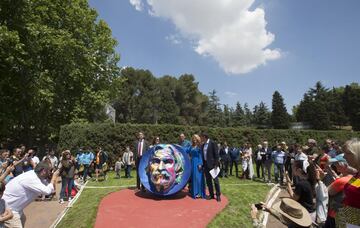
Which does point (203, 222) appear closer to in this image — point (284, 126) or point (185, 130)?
point (185, 130)

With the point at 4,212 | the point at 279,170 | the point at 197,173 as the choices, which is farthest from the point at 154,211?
the point at 279,170

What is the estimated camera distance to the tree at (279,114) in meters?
75.8

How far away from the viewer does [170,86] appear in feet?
207

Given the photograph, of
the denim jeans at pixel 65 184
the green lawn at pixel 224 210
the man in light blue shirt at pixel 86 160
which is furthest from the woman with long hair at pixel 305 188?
the man in light blue shirt at pixel 86 160

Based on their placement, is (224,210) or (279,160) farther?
(279,160)

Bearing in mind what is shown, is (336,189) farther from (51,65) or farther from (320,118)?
(320,118)

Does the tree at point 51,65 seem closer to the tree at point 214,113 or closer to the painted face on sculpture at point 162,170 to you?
the painted face on sculpture at point 162,170

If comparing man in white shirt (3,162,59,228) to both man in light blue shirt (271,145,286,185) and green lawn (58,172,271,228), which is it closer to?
green lawn (58,172,271,228)

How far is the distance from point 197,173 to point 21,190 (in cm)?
699

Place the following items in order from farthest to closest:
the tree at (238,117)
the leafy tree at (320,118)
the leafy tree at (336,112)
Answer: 1. the tree at (238,117)
2. the leafy tree at (336,112)
3. the leafy tree at (320,118)

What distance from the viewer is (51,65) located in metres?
24.5

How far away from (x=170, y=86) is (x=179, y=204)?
53165 millimetres

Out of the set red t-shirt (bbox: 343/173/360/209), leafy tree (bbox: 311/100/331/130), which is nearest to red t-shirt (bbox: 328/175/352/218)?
red t-shirt (bbox: 343/173/360/209)

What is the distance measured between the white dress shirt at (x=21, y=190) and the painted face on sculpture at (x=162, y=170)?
5.83 metres
